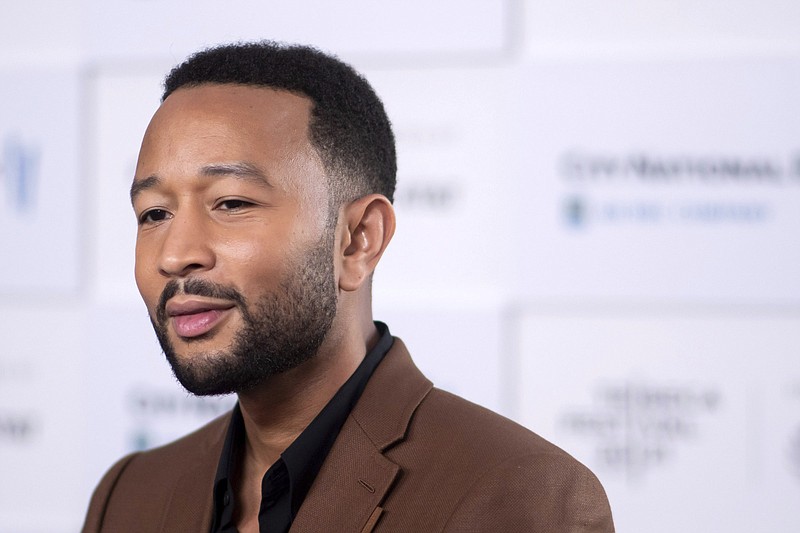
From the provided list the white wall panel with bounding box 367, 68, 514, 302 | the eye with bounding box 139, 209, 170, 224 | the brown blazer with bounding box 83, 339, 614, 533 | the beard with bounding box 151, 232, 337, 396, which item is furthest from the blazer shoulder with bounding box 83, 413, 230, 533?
the white wall panel with bounding box 367, 68, 514, 302

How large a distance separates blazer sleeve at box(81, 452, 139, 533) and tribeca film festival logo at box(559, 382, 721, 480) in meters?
1.53

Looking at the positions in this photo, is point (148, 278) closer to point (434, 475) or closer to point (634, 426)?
point (434, 475)

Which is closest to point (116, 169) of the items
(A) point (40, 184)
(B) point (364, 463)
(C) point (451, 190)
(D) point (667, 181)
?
(A) point (40, 184)

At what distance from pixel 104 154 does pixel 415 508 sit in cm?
229

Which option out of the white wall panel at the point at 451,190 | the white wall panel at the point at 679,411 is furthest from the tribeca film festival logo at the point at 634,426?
the white wall panel at the point at 451,190

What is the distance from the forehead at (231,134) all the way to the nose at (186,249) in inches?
3.2

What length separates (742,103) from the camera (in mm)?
2994

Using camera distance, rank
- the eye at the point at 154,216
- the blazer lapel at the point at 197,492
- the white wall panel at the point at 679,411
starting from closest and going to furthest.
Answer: the eye at the point at 154,216
the blazer lapel at the point at 197,492
the white wall panel at the point at 679,411

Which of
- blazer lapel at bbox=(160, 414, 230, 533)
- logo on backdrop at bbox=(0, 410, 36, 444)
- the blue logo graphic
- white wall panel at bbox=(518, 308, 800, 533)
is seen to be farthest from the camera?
logo on backdrop at bbox=(0, 410, 36, 444)

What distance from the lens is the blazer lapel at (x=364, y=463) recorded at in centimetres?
144

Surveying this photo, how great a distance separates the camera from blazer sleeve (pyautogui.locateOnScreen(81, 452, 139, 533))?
1.81 meters

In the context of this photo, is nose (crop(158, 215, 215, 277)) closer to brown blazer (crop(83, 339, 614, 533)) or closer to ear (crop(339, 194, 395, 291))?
ear (crop(339, 194, 395, 291))

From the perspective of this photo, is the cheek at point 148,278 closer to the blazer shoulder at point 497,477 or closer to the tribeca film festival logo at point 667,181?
the blazer shoulder at point 497,477

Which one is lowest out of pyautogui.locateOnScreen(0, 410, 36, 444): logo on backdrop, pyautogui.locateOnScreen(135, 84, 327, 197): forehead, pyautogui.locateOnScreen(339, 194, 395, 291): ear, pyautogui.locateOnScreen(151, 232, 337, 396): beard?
pyautogui.locateOnScreen(0, 410, 36, 444): logo on backdrop
